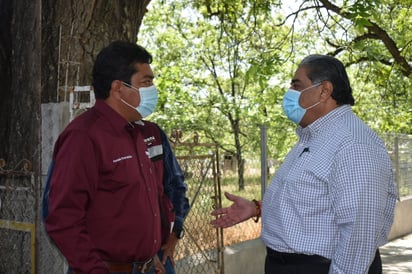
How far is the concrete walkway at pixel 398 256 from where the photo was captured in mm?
8133

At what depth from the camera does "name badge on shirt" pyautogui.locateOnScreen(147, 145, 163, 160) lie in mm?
3137

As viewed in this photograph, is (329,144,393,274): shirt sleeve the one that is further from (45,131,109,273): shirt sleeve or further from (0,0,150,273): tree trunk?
(0,0,150,273): tree trunk

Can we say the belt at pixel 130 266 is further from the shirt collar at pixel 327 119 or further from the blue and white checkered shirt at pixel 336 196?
the shirt collar at pixel 327 119

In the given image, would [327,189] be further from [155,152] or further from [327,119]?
[155,152]

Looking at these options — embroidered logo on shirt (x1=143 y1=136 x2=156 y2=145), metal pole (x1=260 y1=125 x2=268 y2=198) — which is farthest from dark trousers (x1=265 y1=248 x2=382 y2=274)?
metal pole (x1=260 y1=125 x2=268 y2=198)

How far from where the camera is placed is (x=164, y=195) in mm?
3303

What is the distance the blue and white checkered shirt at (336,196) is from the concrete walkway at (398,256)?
5.69 m

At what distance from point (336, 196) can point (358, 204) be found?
4.6 inches

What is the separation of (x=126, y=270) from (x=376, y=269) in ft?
4.26

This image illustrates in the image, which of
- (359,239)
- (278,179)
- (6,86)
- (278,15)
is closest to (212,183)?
(6,86)

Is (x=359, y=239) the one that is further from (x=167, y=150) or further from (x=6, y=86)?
(x=6, y=86)

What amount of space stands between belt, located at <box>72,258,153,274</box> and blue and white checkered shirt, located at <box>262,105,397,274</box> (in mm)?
652


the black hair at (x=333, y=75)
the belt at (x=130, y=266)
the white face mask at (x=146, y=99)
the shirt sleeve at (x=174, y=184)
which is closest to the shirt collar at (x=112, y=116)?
the white face mask at (x=146, y=99)

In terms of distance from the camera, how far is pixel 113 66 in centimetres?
288
